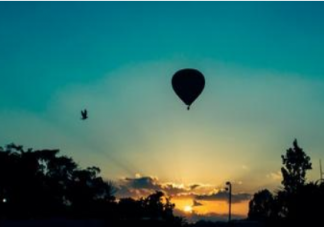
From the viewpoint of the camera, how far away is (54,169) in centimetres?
9144

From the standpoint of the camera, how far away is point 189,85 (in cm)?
3800

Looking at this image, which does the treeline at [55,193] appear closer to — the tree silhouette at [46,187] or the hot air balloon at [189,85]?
the tree silhouette at [46,187]

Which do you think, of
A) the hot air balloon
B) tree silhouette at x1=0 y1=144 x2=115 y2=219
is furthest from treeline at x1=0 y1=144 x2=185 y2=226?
the hot air balloon

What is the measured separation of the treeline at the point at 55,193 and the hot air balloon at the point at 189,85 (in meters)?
37.0

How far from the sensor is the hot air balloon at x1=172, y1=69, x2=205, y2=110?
3775 cm

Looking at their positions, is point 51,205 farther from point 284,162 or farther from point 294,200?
point 294,200

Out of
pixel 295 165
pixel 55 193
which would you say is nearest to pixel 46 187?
pixel 55 193

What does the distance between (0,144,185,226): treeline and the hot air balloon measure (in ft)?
121

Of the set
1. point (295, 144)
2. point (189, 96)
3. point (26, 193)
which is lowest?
point (26, 193)

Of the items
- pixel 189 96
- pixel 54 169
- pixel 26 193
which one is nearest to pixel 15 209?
pixel 26 193

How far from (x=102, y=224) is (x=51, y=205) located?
45.2 metres

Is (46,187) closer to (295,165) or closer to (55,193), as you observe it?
(55,193)

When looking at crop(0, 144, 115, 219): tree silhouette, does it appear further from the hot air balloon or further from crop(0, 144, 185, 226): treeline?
the hot air balloon

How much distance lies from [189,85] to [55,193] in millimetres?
56251
